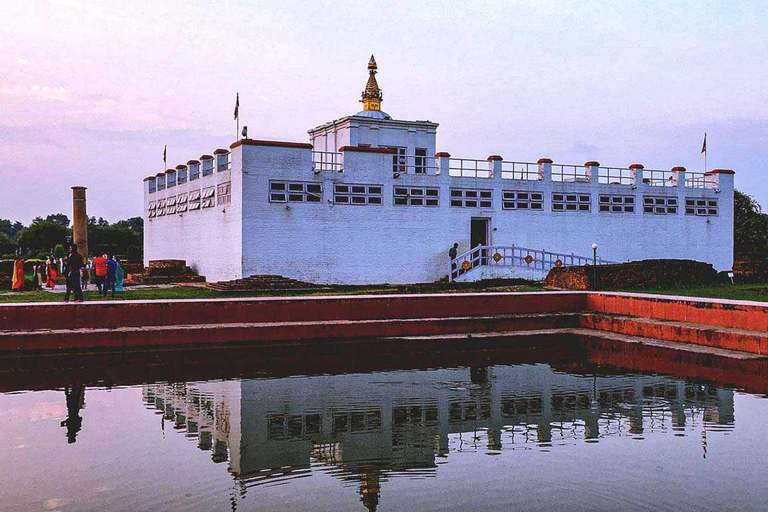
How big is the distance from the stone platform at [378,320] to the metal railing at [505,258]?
11891 millimetres

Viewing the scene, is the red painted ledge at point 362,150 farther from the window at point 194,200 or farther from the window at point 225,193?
the window at point 194,200

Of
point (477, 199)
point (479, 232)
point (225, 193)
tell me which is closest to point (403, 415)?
point (225, 193)

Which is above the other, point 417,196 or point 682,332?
point 417,196

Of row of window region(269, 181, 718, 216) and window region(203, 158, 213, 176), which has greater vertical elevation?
window region(203, 158, 213, 176)

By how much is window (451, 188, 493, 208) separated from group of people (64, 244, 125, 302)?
44.0 feet

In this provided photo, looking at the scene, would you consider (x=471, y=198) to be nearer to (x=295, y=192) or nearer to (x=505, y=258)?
(x=505, y=258)

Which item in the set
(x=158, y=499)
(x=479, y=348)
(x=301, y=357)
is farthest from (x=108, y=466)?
(x=479, y=348)

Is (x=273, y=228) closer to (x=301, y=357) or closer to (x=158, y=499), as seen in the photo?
(x=301, y=357)

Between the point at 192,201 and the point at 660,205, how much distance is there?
64.6ft

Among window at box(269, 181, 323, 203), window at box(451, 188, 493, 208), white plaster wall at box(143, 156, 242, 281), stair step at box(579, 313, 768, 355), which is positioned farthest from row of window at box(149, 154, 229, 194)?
stair step at box(579, 313, 768, 355)

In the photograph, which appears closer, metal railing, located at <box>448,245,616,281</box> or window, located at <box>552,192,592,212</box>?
metal railing, located at <box>448,245,616,281</box>

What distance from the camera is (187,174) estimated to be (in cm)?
3494

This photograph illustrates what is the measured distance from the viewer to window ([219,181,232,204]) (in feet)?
96.3

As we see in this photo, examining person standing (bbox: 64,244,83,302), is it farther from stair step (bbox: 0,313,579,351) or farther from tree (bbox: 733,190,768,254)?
tree (bbox: 733,190,768,254)
